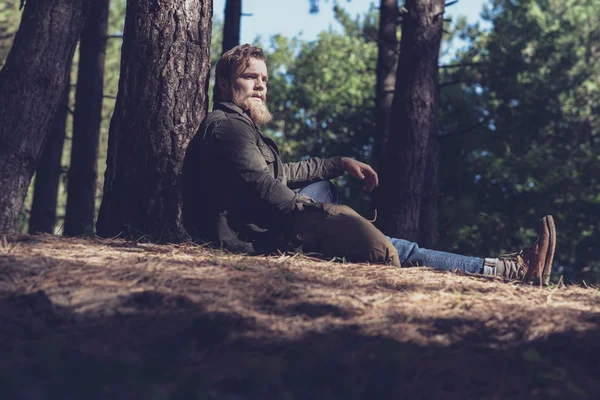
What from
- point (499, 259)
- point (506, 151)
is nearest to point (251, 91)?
point (499, 259)

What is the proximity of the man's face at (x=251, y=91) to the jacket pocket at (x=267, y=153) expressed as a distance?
0.27 metres

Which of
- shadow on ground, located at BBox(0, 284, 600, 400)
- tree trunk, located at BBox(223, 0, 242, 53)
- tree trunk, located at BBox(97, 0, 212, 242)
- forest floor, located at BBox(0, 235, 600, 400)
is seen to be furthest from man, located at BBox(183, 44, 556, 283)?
tree trunk, located at BBox(223, 0, 242, 53)

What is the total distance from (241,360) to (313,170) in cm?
334

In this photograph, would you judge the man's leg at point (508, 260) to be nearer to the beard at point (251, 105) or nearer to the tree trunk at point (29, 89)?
the beard at point (251, 105)

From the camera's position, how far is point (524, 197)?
20609 millimetres

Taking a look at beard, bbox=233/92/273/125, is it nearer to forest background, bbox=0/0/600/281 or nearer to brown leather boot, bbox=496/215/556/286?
brown leather boot, bbox=496/215/556/286

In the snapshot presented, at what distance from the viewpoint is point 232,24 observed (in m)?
12.8

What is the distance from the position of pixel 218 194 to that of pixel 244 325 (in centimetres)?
210

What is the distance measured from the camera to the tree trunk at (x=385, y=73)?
13.6m

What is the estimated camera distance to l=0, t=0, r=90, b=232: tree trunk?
640 centimetres

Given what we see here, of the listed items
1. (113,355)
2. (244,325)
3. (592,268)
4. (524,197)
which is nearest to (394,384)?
(244,325)

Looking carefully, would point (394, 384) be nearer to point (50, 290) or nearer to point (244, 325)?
point (244, 325)

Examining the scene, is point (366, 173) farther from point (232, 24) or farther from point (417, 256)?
point (232, 24)

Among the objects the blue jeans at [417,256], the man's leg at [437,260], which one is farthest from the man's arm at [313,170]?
the man's leg at [437,260]
